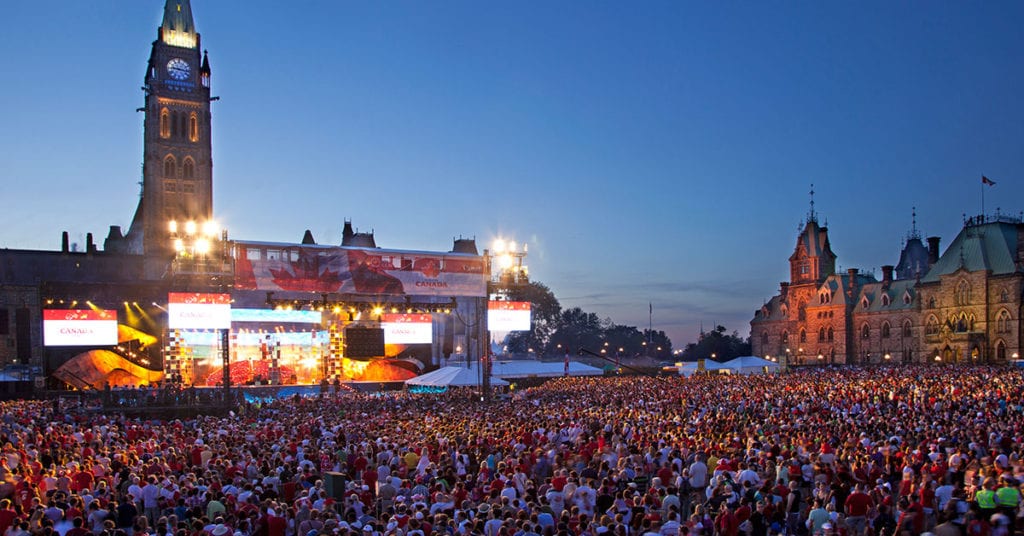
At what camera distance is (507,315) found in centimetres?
3994

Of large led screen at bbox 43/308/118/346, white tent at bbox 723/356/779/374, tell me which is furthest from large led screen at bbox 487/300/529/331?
large led screen at bbox 43/308/118/346

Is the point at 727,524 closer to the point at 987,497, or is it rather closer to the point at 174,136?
the point at 987,497

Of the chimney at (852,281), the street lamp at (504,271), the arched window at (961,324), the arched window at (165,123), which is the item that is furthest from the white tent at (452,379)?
the chimney at (852,281)

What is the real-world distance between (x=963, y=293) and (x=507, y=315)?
1725 inches

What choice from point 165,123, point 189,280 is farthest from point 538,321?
point 189,280

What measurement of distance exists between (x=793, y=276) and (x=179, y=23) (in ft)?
206

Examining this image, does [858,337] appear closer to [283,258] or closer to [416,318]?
[416,318]

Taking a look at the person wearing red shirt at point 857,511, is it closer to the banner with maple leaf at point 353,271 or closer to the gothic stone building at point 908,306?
the banner with maple leaf at point 353,271

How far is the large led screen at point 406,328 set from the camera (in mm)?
46406

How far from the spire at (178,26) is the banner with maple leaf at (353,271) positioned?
4456cm

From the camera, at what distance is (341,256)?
127ft

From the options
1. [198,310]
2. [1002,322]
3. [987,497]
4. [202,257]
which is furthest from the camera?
→ [1002,322]

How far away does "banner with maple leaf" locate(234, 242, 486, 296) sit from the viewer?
120 feet

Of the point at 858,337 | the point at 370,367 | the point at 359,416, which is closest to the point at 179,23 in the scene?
the point at 370,367
